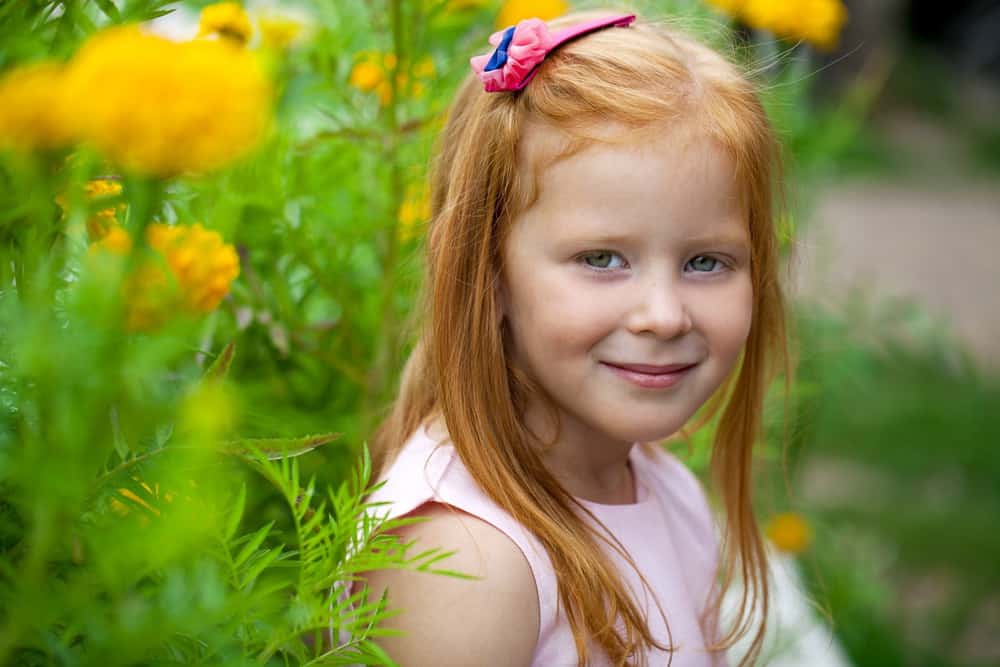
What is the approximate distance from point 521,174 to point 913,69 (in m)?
7.49

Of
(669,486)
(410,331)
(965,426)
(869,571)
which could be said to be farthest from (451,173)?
(965,426)

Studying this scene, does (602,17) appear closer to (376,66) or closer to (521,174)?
(521,174)

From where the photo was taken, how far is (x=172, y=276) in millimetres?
556

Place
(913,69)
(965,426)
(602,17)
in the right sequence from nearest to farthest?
1. (602,17)
2. (965,426)
3. (913,69)

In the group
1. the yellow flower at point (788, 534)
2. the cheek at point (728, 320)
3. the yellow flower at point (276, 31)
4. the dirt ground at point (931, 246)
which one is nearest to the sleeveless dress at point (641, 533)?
the cheek at point (728, 320)

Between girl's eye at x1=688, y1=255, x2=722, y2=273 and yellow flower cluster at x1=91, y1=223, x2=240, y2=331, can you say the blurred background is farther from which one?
girl's eye at x1=688, y1=255, x2=722, y2=273

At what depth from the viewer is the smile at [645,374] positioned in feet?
3.16

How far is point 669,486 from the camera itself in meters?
1.26

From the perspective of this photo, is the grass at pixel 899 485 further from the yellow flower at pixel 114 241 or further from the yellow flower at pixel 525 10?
the yellow flower at pixel 114 241

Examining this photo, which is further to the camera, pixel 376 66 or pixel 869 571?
pixel 869 571

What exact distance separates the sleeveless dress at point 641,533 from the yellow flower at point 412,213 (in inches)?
11.7

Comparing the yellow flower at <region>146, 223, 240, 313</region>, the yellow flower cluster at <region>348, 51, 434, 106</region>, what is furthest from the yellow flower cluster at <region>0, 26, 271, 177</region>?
the yellow flower cluster at <region>348, 51, 434, 106</region>

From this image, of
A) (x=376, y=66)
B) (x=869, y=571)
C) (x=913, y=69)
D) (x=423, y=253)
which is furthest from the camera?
(x=913, y=69)

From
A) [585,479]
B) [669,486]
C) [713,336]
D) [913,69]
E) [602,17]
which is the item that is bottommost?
[913,69]
